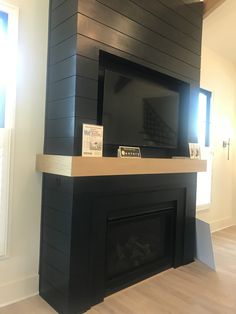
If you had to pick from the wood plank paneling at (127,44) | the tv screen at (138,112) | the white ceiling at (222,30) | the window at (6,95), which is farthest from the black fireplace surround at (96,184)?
the white ceiling at (222,30)

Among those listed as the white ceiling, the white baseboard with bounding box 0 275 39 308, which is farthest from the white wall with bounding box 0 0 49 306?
the white ceiling

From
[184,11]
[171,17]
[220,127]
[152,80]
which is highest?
[184,11]

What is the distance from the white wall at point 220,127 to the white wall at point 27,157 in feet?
A: 7.87

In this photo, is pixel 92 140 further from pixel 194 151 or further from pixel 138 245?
pixel 194 151

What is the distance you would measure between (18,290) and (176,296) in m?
1.21

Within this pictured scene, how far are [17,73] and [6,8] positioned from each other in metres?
0.45

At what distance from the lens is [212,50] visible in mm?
3811

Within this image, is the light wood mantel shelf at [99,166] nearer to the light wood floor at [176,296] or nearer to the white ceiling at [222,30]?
the light wood floor at [176,296]

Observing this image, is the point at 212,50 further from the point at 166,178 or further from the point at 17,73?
the point at 17,73

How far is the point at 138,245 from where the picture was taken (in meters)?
2.49

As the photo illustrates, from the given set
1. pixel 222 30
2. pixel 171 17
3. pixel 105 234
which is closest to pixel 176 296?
pixel 105 234

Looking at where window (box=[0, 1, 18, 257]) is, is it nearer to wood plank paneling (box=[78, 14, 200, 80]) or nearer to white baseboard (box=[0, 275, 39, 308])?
white baseboard (box=[0, 275, 39, 308])

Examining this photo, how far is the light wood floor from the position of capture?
1932 millimetres

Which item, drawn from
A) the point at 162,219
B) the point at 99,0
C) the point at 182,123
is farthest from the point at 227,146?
the point at 99,0
